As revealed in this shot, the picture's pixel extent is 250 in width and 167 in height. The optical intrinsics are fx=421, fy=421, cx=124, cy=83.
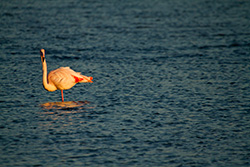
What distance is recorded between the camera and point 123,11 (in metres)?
33.5

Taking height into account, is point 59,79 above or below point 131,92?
above

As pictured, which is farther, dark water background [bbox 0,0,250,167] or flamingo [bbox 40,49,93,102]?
flamingo [bbox 40,49,93,102]

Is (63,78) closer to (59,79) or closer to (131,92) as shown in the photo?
(59,79)

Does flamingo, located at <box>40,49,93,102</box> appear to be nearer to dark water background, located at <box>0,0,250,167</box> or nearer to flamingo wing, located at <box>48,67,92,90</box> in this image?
flamingo wing, located at <box>48,67,92,90</box>

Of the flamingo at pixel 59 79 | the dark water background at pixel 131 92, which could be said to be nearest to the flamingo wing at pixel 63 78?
the flamingo at pixel 59 79

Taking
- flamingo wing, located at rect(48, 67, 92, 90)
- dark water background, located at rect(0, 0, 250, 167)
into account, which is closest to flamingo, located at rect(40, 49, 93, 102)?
flamingo wing, located at rect(48, 67, 92, 90)

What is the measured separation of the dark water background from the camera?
1018cm

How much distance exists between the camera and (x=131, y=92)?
1505 centimetres

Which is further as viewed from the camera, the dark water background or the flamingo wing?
the flamingo wing

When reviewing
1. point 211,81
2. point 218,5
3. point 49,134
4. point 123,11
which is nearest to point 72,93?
point 49,134

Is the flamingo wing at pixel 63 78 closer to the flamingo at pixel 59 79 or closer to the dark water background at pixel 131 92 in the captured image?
the flamingo at pixel 59 79

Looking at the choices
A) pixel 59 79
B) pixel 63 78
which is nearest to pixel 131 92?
pixel 63 78

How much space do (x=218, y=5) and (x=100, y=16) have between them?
36.1ft

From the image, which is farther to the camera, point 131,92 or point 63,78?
point 131,92
